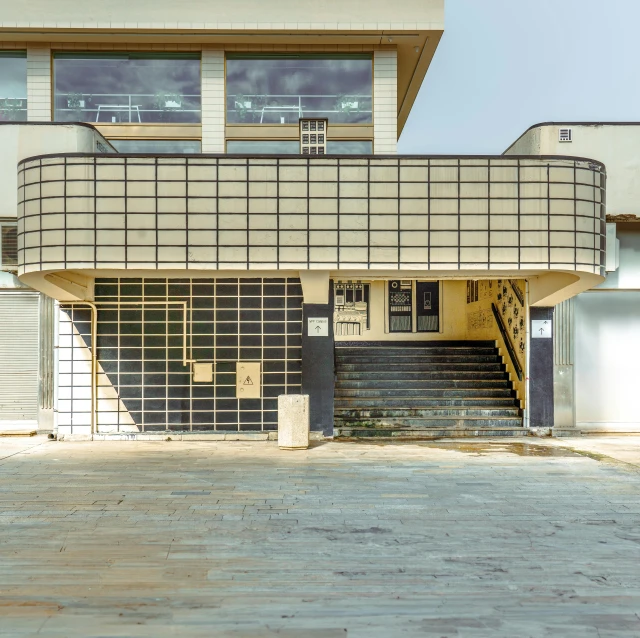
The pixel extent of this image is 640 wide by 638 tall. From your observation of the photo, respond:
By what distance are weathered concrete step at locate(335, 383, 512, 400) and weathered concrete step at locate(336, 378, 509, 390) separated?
0.32 feet

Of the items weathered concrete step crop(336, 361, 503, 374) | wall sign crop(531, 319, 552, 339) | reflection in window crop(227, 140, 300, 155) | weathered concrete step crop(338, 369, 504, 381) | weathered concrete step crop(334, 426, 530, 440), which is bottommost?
weathered concrete step crop(334, 426, 530, 440)

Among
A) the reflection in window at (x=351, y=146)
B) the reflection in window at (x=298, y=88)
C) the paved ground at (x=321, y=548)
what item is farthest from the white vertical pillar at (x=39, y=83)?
the paved ground at (x=321, y=548)

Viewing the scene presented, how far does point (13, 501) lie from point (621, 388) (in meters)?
12.9

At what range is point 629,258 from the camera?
1527cm

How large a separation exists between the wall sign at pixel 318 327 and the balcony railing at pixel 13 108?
918 cm

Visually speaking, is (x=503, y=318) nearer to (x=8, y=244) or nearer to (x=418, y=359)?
(x=418, y=359)

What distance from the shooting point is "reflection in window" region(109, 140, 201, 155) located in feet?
52.7

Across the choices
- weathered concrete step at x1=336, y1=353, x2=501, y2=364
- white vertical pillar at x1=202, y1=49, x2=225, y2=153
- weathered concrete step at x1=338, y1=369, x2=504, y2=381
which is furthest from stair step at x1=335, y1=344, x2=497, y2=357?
white vertical pillar at x1=202, y1=49, x2=225, y2=153

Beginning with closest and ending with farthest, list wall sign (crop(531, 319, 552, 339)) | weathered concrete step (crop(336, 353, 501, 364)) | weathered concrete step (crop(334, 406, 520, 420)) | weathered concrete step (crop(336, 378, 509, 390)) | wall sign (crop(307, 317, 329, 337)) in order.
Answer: wall sign (crop(307, 317, 329, 337))
wall sign (crop(531, 319, 552, 339))
weathered concrete step (crop(334, 406, 520, 420))
weathered concrete step (crop(336, 378, 509, 390))
weathered concrete step (crop(336, 353, 501, 364))

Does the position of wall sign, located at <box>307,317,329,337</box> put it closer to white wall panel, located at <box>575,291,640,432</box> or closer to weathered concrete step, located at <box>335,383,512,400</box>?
weathered concrete step, located at <box>335,383,512,400</box>

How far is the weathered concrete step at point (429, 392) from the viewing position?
15.6 meters

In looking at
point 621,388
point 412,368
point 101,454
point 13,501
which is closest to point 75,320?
point 101,454

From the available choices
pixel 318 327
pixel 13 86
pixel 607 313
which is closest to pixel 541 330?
pixel 607 313

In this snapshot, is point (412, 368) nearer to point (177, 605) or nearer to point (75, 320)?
point (75, 320)
